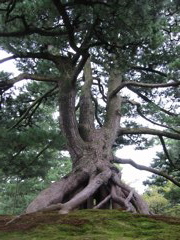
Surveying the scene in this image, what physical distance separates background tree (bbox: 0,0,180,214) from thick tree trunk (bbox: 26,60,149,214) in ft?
0.05

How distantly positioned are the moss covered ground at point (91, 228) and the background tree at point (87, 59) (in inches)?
28.8

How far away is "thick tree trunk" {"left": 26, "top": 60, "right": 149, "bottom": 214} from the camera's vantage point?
4637 millimetres

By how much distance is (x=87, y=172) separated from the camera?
5082 mm

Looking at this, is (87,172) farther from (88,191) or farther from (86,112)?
(86,112)

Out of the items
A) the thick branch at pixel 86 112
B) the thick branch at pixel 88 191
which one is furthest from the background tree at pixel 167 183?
the thick branch at pixel 88 191

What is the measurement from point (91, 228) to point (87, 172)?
2422 millimetres

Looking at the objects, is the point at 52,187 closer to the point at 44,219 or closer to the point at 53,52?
the point at 44,219

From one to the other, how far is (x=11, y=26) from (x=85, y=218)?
3.11 meters

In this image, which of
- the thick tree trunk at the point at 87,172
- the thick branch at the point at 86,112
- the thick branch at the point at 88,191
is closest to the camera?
the thick branch at the point at 88,191

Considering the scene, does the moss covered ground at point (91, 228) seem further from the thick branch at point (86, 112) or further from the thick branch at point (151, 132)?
the thick branch at point (151, 132)

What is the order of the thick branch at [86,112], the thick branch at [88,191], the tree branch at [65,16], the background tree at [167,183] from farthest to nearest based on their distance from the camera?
the background tree at [167,183] → the thick branch at [86,112] → the thick branch at [88,191] → the tree branch at [65,16]

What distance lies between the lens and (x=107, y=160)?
18.0ft

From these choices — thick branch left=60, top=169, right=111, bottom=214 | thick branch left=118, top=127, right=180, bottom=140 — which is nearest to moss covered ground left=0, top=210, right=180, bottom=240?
thick branch left=60, top=169, right=111, bottom=214

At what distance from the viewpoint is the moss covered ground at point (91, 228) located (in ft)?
7.95
